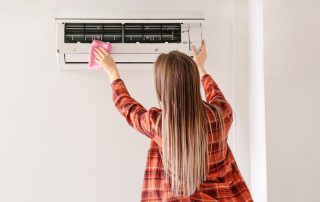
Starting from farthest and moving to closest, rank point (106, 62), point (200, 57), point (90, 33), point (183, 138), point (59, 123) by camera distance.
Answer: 1. point (59, 123)
2. point (90, 33)
3. point (200, 57)
4. point (106, 62)
5. point (183, 138)

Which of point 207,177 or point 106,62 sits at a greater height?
point 106,62

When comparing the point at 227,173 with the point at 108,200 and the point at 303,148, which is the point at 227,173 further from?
the point at 108,200

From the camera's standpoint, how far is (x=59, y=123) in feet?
7.61

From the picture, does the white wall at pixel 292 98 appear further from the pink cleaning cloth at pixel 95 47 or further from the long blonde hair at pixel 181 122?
the pink cleaning cloth at pixel 95 47

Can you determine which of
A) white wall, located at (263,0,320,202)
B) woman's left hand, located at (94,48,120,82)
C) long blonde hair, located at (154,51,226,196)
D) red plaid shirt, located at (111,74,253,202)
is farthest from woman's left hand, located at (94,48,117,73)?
white wall, located at (263,0,320,202)

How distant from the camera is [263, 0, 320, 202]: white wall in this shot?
2.03 metres

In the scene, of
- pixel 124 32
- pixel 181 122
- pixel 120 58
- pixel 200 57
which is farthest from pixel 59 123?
pixel 181 122

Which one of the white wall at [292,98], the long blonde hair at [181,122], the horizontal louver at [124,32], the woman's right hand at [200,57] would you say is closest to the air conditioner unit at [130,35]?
the horizontal louver at [124,32]

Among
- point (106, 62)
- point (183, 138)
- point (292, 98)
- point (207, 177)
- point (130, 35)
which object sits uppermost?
point (130, 35)

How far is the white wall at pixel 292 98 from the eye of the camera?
2027 millimetres

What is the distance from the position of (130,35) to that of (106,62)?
0.34m

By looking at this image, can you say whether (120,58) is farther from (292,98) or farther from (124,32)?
(292,98)

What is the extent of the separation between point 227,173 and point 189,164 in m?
0.20

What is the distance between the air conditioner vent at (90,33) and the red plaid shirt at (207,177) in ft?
1.72
